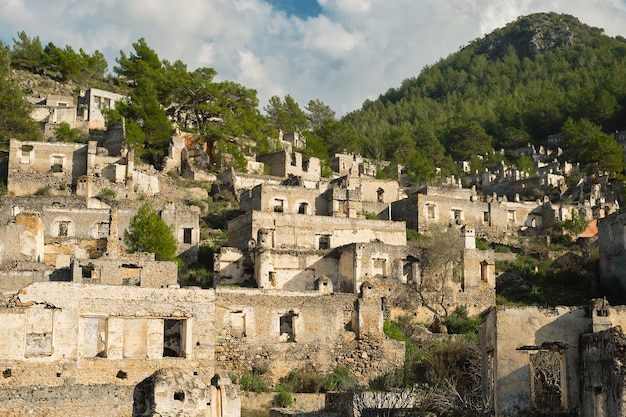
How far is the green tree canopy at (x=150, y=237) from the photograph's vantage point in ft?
137

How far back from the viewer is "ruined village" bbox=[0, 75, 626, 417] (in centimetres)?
2327

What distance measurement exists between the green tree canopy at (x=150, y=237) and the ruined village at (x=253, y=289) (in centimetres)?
64

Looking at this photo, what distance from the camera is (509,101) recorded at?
4237 inches

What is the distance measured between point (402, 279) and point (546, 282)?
9.29 m

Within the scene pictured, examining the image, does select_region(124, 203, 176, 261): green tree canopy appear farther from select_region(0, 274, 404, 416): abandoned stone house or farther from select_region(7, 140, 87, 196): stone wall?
select_region(0, 274, 404, 416): abandoned stone house

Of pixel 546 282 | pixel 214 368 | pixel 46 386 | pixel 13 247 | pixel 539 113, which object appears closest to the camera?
pixel 46 386

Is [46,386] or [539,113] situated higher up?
[539,113]

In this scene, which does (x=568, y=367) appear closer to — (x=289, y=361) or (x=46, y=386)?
(x=289, y=361)

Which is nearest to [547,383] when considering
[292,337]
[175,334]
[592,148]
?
[292,337]

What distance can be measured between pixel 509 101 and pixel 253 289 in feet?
263

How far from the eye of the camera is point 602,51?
422 feet

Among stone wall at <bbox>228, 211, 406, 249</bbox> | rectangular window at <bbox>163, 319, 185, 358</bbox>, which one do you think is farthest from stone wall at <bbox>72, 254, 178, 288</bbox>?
stone wall at <bbox>228, 211, 406, 249</bbox>

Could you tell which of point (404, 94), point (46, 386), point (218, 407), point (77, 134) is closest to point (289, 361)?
point (46, 386)

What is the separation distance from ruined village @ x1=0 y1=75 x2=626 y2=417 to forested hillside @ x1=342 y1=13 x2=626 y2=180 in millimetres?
16839
